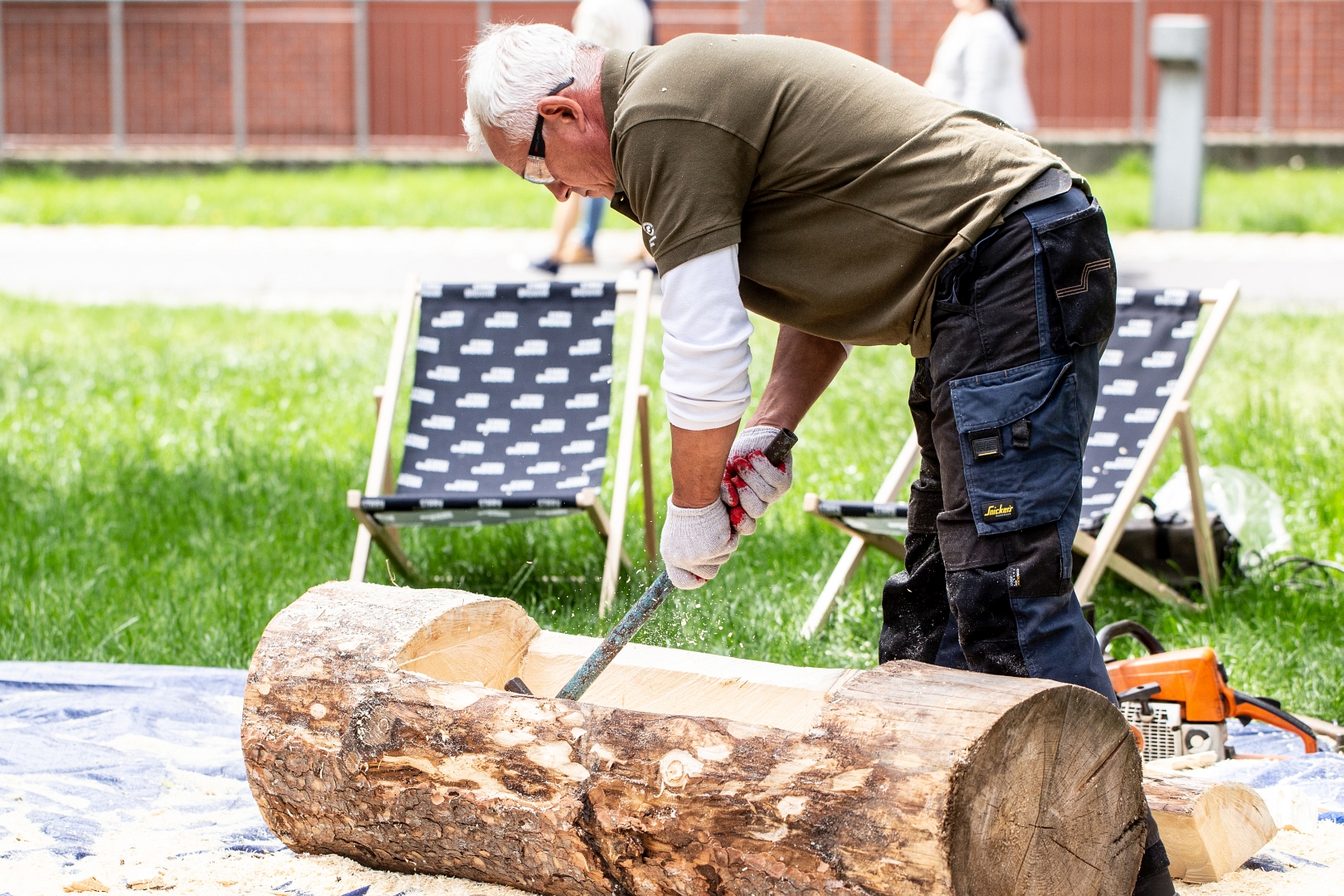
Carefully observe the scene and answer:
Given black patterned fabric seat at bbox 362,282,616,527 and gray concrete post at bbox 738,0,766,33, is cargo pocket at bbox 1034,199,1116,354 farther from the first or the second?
gray concrete post at bbox 738,0,766,33

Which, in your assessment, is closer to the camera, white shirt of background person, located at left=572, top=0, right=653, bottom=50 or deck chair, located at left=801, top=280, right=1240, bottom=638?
deck chair, located at left=801, top=280, right=1240, bottom=638

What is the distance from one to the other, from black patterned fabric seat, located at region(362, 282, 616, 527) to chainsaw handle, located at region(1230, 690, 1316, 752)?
2.12 metres

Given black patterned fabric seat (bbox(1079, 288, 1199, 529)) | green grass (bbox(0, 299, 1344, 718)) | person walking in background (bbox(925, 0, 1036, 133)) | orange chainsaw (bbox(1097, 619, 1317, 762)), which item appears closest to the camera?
orange chainsaw (bbox(1097, 619, 1317, 762))

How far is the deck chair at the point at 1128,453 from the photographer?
421cm

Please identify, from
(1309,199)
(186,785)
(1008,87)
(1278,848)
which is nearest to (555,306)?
(186,785)

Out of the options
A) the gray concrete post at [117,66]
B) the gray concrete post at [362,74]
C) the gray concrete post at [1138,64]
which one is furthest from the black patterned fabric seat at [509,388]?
the gray concrete post at [117,66]

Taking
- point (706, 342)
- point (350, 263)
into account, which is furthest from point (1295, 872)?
point (350, 263)

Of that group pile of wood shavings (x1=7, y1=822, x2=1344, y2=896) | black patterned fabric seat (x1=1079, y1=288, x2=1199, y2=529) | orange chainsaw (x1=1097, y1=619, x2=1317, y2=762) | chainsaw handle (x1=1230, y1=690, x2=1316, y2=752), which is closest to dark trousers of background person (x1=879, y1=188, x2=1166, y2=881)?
pile of wood shavings (x1=7, y1=822, x2=1344, y2=896)

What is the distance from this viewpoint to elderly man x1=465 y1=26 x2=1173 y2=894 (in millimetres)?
2527

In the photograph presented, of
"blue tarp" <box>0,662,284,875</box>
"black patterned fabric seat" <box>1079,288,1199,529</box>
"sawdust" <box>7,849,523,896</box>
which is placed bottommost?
"blue tarp" <box>0,662,284,875</box>

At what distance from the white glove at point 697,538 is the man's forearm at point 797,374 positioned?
1.09 ft

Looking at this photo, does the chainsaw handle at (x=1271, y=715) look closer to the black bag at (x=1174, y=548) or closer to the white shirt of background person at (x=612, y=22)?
the black bag at (x=1174, y=548)

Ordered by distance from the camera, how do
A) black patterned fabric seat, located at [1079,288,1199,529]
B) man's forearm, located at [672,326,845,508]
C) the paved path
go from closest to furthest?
man's forearm, located at [672,326,845,508], black patterned fabric seat, located at [1079,288,1199,529], the paved path

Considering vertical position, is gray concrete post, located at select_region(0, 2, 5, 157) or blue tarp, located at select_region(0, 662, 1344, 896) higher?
gray concrete post, located at select_region(0, 2, 5, 157)
